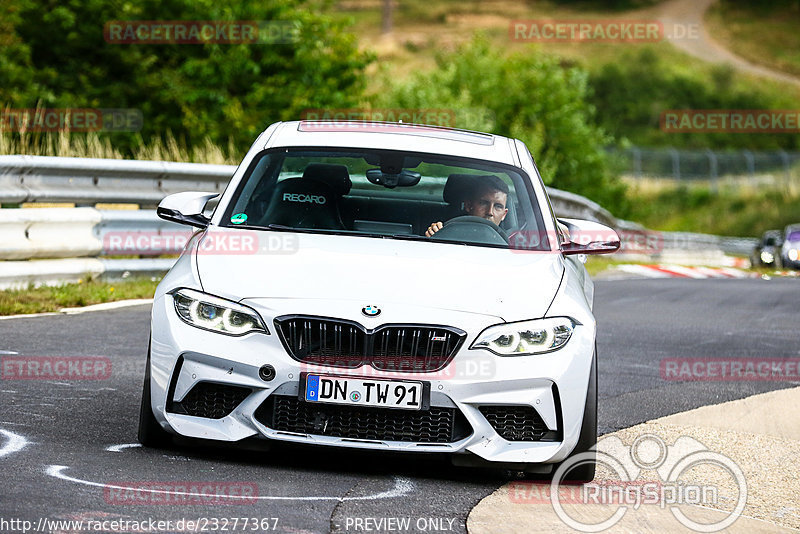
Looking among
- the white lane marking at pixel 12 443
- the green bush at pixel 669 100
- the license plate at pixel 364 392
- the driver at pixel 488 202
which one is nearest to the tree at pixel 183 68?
the driver at pixel 488 202

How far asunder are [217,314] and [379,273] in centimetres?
71

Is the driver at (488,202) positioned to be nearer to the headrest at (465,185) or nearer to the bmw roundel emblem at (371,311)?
the headrest at (465,185)

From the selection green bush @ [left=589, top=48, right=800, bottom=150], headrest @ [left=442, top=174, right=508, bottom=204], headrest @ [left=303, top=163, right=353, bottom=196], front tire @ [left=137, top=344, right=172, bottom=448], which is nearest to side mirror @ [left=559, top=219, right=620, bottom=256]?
headrest @ [left=442, top=174, right=508, bottom=204]

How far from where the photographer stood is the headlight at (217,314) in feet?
18.6

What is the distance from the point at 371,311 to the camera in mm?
5625

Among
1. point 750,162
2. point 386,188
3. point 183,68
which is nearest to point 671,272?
point 183,68

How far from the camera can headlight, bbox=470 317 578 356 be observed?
566 centimetres

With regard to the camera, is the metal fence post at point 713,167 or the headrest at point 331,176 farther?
the metal fence post at point 713,167

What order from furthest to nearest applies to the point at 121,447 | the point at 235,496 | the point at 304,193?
1. the point at 304,193
2. the point at 121,447
3. the point at 235,496

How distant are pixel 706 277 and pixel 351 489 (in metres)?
17.5

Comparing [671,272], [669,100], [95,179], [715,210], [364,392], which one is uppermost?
[364,392]

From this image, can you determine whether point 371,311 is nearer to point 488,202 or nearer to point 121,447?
point 121,447

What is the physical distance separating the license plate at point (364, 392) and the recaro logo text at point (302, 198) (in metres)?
1.63

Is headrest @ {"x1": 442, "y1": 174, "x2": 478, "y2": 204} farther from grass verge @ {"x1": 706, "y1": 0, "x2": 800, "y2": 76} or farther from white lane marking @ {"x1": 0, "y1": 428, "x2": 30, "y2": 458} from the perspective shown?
grass verge @ {"x1": 706, "y1": 0, "x2": 800, "y2": 76}
